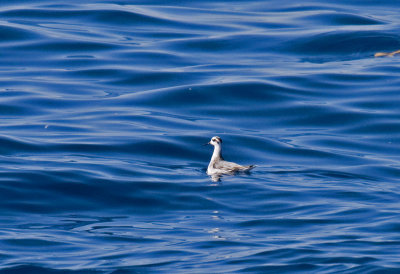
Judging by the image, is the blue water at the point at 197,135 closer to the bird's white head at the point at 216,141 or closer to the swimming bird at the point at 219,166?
the swimming bird at the point at 219,166

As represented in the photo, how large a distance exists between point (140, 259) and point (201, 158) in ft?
28.1

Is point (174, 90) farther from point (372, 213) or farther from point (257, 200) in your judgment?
point (372, 213)

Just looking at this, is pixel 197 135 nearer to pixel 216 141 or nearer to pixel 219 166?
pixel 216 141

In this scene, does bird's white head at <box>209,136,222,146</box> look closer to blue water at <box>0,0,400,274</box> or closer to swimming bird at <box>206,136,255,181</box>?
swimming bird at <box>206,136,255,181</box>

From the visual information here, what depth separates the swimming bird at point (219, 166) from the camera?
19453 mm

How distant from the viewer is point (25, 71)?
96.0 feet

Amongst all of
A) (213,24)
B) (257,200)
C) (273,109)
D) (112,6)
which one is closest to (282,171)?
(257,200)

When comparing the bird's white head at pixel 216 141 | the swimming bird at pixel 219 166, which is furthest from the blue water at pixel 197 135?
the bird's white head at pixel 216 141

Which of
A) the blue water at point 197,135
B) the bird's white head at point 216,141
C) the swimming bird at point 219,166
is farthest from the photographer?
the bird's white head at point 216,141

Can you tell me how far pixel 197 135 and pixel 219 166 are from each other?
9.44 feet

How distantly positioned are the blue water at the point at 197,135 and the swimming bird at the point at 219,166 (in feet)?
0.95

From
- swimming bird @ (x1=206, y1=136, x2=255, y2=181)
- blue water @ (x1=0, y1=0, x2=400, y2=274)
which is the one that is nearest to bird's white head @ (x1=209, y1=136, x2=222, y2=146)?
swimming bird @ (x1=206, y1=136, x2=255, y2=181)

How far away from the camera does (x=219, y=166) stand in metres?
19.8

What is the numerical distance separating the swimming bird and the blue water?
0.29 meters
